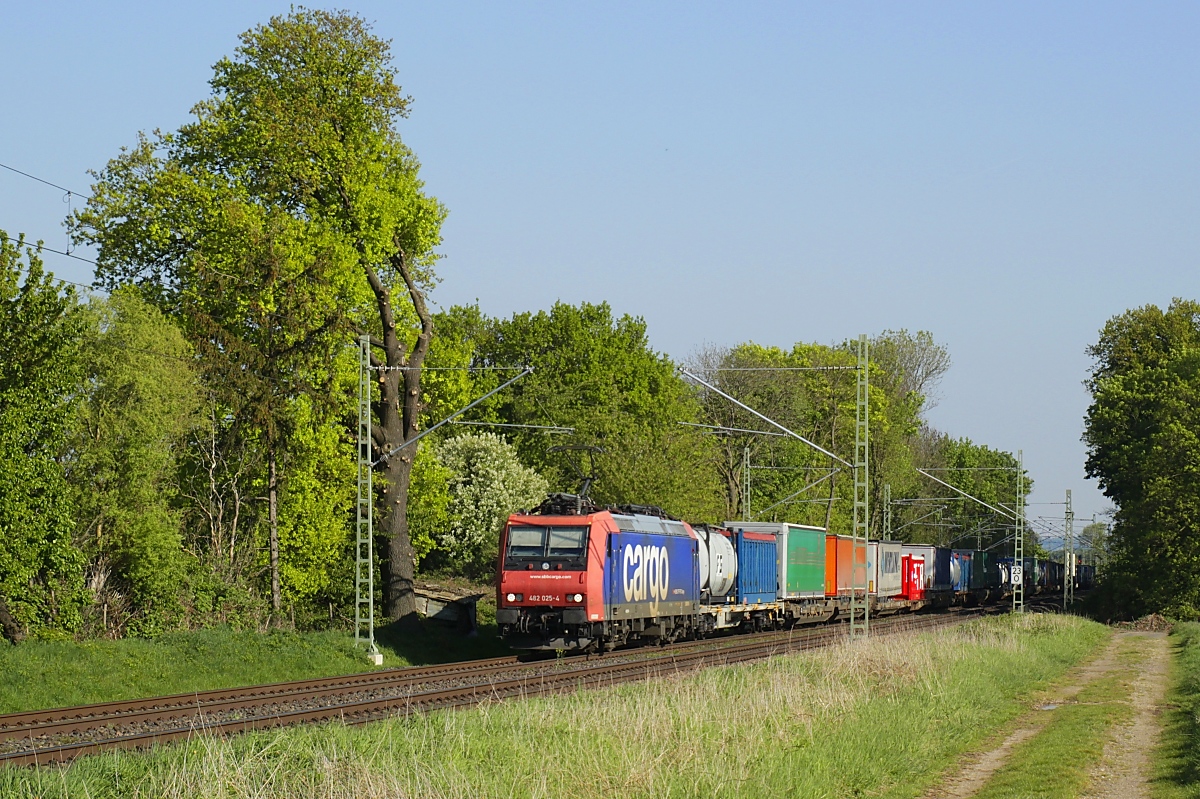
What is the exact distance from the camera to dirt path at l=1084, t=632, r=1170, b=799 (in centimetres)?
1479

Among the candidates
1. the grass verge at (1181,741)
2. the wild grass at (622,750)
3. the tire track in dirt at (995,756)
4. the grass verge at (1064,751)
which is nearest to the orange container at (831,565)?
the grass verge at (1181,741)

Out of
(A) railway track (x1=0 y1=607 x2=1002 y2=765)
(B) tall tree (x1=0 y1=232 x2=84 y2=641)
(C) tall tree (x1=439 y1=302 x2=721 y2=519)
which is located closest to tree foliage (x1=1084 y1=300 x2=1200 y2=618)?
(C) tall tree (x1=439 y1=302 x2=721 y2=519)

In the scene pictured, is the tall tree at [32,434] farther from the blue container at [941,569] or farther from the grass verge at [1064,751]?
the blue container at [941,569]

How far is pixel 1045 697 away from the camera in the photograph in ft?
82.0

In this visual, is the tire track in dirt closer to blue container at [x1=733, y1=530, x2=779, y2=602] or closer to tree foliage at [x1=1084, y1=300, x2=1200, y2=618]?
blue container at [x1=733, y1=530, x2=779, y2=602]

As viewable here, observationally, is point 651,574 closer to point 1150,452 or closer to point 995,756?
point 995,756

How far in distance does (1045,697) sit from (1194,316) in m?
54.6

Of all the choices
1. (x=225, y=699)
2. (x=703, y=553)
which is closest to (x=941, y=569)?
(x=703, y=553)

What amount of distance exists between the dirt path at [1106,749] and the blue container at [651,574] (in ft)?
33.3

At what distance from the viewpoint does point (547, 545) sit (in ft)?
101

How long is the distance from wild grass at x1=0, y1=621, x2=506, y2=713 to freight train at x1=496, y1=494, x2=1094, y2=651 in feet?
12.5

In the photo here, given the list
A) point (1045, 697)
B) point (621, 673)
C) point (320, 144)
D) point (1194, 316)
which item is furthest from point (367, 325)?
point (1194, 316)

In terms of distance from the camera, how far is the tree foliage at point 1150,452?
185ft

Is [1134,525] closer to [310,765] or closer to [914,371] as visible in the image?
[914,371]
